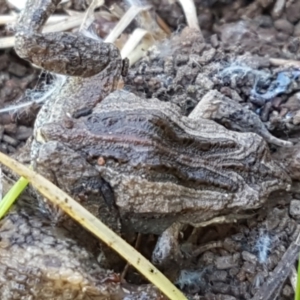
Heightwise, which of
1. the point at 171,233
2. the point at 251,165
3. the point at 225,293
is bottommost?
the point at 225,293

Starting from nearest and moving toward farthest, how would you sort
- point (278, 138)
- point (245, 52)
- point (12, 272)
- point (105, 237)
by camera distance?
point (105, 237), point (12, 272), point (278, 138), point (245, 52)

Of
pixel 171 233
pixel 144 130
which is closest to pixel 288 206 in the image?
pixel 171 233

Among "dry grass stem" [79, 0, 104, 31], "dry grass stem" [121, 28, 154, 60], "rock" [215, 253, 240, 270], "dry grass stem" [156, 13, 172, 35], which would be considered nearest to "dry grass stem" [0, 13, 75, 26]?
"dry grass stem" [79, 0, 104, 31]

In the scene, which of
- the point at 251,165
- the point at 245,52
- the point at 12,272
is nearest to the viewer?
the point at 12,272

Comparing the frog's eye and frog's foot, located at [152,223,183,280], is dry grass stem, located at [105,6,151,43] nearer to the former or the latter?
the frog's eye

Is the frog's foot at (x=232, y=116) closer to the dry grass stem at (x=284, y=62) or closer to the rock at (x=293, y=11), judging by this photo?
the dry grass stem at (x=284, y=62)

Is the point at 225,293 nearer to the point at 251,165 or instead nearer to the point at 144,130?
the point at 251,165

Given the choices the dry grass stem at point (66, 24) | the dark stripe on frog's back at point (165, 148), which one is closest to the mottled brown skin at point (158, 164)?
the dark stripe on frog's back at point (165, 148)
